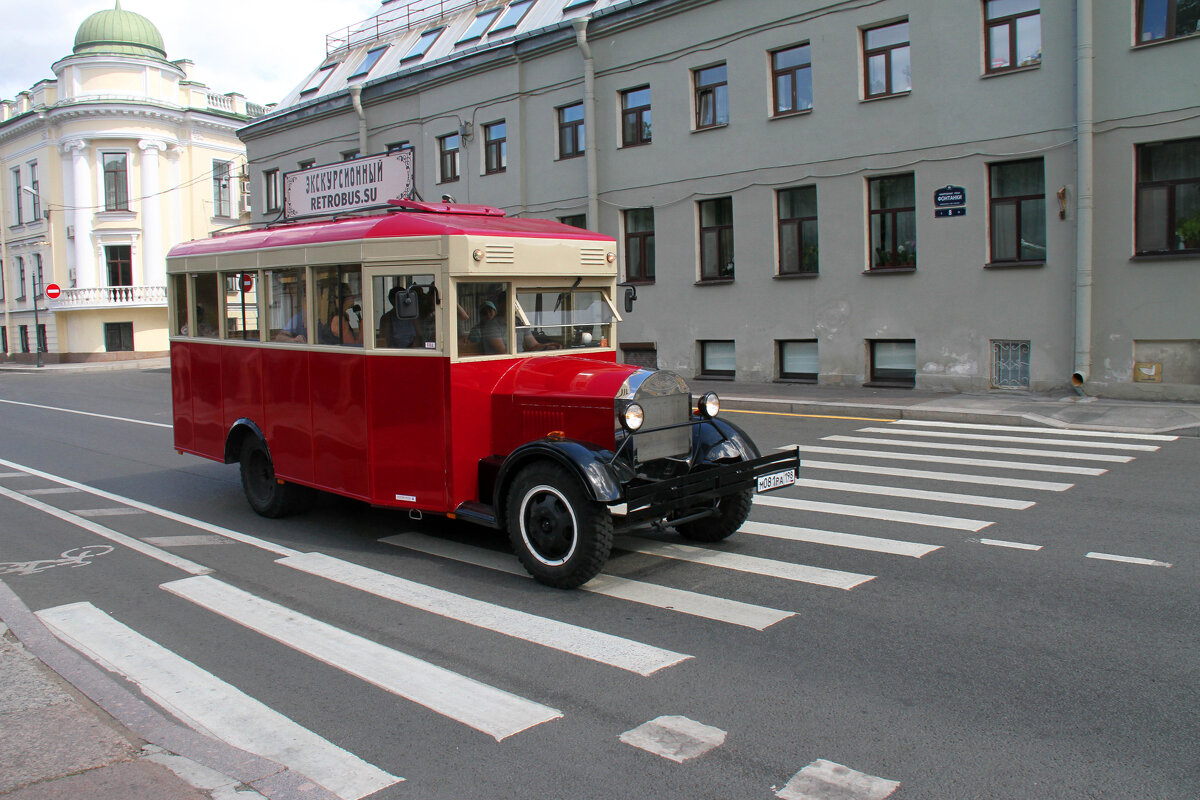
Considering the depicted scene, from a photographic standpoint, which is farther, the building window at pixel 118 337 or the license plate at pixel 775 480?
the building window at pixel 118 337

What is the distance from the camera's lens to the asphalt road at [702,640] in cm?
392

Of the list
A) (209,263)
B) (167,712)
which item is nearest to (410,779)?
(167,712)

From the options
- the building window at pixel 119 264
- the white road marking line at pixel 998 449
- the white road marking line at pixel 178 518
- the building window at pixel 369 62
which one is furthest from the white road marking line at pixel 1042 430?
the building window at pixel 119 264

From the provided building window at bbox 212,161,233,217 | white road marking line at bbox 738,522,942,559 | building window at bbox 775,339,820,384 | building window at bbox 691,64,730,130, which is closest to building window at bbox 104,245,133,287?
building window at bbox 212,161,233,217

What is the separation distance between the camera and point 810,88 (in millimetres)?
19234

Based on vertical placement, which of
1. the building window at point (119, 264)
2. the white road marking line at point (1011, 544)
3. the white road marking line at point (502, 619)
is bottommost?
the white road marking line at point (502, 619)

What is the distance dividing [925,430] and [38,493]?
11.4 m

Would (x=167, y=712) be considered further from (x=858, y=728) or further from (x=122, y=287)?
(x=122, y=287)

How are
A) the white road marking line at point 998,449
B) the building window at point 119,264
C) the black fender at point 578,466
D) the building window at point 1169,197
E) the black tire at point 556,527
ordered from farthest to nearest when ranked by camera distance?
the building window at point 119,264 < the building window at point 1169,197 < the white road marking line at point 998,449 < the black tire at point 556,527 < the black fender at point 578,466

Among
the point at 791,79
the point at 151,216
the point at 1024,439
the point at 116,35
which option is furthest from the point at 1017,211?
the point at 116,35

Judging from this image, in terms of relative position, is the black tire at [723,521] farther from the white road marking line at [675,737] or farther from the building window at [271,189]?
the building window at [271,189]

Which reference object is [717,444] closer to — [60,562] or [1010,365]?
[60,562]

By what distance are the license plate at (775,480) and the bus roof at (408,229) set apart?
2.43 m

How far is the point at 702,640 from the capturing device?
17.5ft
